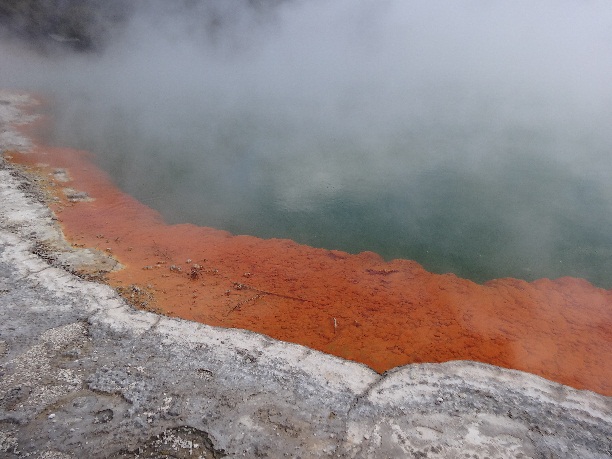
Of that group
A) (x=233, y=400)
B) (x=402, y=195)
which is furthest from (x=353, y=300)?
(x=402, y=195)

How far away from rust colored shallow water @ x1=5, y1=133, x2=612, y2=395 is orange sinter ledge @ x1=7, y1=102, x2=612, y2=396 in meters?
0.01

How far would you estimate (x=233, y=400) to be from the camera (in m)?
2.98

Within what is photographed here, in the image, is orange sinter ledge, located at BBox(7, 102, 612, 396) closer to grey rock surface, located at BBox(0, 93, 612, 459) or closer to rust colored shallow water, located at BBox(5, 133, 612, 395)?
rust colored shallow water, located at BBox(5, 133, 612, 395)

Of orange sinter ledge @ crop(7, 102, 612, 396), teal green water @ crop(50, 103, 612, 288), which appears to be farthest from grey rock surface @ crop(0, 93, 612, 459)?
teal green water @ crop(50, 103, 612, 288)

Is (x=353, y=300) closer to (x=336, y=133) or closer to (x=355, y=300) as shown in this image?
(x=355, y=300)

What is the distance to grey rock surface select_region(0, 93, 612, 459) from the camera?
2.68m

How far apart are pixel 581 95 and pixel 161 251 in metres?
15.8

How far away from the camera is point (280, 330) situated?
408cm

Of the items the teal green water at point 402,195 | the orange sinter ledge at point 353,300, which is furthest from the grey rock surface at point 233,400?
the teal green water at point 402,195

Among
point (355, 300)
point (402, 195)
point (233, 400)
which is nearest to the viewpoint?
point (233, 400)

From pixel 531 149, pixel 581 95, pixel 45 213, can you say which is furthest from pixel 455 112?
pixel 45 213

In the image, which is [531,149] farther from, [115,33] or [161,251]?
[115,33]

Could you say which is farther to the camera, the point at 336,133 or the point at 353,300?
the point at 336,133

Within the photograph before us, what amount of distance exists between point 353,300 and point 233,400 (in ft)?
6.93
